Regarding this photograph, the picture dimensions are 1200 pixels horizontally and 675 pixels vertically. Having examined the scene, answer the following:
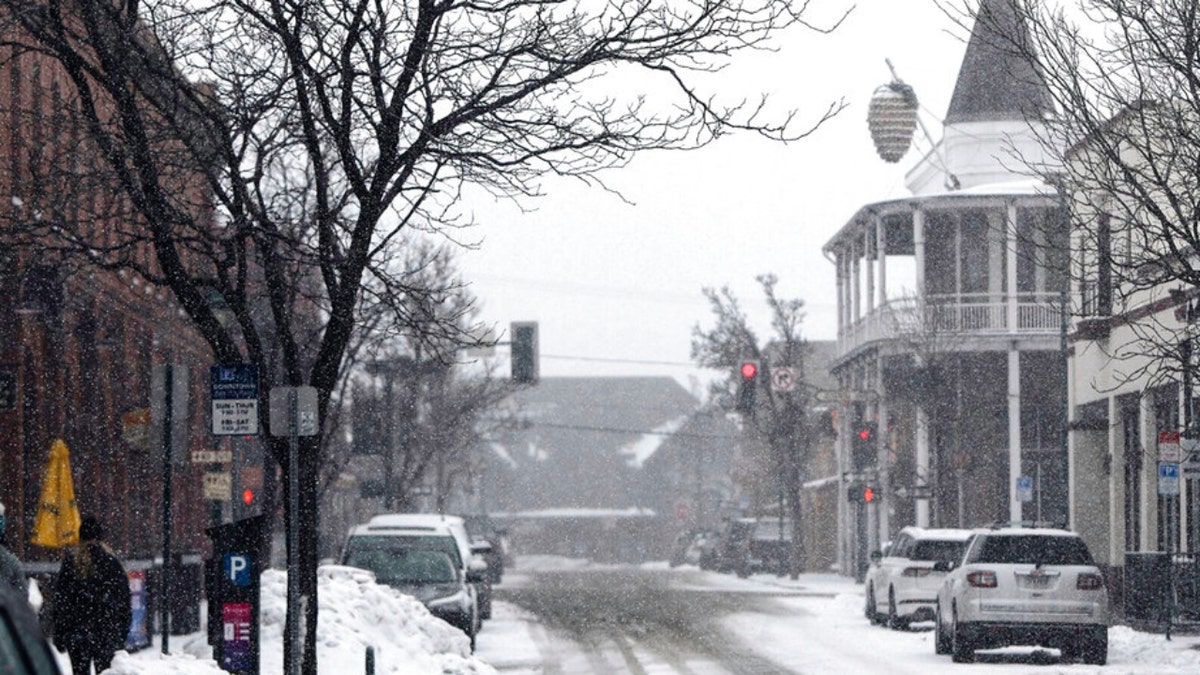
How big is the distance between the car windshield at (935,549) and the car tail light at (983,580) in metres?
Answer: 6.97

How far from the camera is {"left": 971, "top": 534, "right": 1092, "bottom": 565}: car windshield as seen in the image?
922 inches

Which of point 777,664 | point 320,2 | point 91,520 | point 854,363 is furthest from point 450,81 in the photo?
point 854,363

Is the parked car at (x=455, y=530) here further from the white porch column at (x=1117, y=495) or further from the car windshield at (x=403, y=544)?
the white porch column at (x=1117, y=495)

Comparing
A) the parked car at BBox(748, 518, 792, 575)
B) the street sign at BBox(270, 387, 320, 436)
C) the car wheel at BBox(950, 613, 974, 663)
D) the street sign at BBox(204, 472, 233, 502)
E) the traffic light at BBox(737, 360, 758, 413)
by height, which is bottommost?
the parked car at BBox(748, 518, 792, 575)

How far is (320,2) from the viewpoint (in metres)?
15.3

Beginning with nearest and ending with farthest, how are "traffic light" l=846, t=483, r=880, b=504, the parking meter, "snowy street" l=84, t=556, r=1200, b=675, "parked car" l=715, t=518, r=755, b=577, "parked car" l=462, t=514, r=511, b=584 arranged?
the parking meter < "snowy street" l=84, t=556, r=1200, b=675 < "traffic light" l=846, t=483, r=880, b=504 < "parked car" l=462, t=514, r=511, b=584 < "parked car" l=715, t=518, r=755, b=577

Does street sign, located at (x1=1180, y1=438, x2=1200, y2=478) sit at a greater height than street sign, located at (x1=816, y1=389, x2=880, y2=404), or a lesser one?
lesser

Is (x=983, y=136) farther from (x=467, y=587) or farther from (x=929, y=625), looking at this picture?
(x=467, y=587)

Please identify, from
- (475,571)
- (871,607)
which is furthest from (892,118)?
(475,571)

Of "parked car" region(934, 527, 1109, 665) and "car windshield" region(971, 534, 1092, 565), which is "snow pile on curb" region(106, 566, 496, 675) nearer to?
"parked car" region(934, 527, 1109, 665)

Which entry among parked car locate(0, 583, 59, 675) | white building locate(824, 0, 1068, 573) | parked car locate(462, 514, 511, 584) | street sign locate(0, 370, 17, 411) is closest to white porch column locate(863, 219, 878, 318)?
white building locate(824, 0, 1068, 573)

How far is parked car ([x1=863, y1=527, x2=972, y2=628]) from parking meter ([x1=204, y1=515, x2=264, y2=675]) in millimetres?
15508

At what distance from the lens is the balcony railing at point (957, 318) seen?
4878 centimetres

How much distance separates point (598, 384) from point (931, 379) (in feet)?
365
